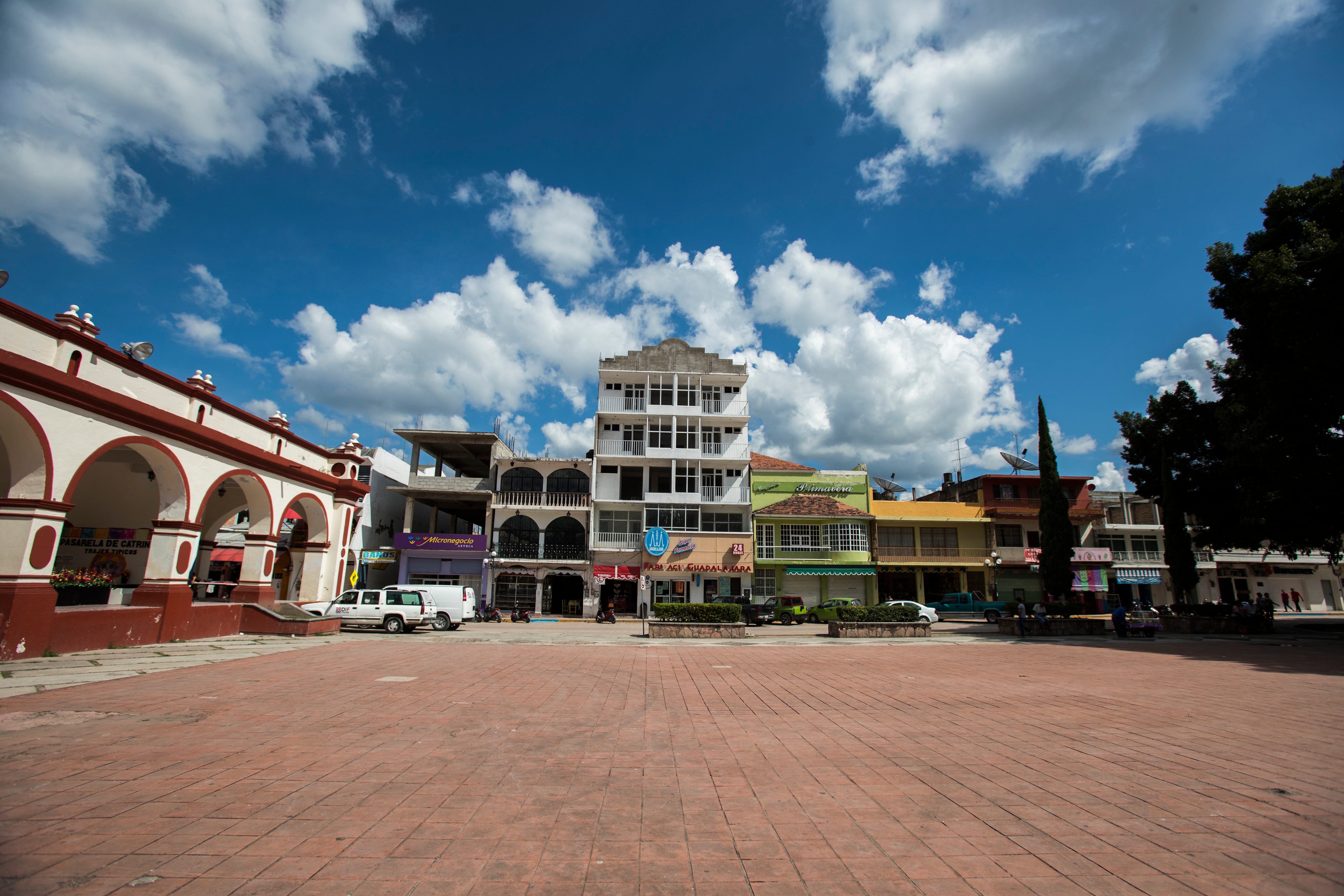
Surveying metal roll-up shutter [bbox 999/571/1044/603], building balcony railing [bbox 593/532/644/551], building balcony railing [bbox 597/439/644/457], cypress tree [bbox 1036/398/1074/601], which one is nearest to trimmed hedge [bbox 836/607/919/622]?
cypress tree [bbox 1036/398/1074/601]

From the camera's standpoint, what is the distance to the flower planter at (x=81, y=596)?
1349cm

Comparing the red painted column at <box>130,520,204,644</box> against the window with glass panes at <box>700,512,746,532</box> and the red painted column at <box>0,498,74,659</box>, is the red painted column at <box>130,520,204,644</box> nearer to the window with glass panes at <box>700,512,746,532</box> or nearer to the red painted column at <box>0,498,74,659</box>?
the red painted column at <box>0,498,74,659</box>

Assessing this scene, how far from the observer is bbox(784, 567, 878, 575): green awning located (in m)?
38.9

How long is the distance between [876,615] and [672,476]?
58.4 feet

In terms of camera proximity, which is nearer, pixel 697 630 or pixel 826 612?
pixel 697 630

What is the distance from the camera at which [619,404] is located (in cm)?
4012

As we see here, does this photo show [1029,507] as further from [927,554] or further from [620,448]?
[620,448]

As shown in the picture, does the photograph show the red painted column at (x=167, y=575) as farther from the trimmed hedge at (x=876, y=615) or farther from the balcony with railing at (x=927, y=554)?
the balcony with railing at (x=927, y=554)

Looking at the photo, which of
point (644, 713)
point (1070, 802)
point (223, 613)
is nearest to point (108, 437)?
point (223, 613)

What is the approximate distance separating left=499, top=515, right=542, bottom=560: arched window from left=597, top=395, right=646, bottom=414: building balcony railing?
27.6 ft

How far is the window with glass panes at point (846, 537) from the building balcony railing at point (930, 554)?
1.92m

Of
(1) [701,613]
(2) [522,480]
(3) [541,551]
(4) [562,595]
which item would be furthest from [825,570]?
(2) [522,480]

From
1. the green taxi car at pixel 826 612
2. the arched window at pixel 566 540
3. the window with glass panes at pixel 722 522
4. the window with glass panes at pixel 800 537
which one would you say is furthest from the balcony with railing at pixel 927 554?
the arched window at pixel 566 540

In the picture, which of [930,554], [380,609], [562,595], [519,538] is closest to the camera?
[380,609]
